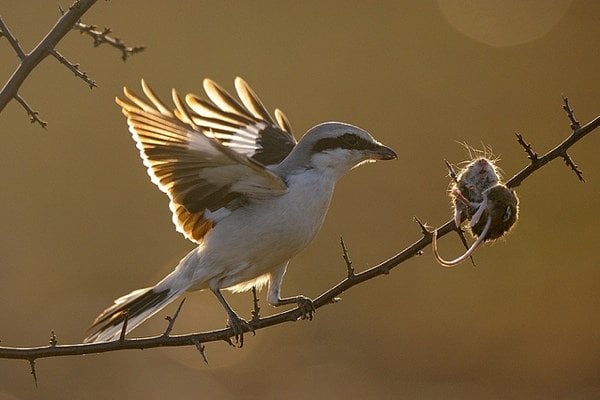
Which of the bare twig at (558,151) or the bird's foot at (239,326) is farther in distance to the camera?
the bird's foot at (239,326)

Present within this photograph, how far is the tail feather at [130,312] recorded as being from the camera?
454 centimetres

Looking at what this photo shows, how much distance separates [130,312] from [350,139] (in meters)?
1.20

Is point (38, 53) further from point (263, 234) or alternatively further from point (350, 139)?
point (350, 139)

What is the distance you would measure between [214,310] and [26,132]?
4.26 metres

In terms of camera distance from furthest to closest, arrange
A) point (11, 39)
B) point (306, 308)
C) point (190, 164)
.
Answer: point (190, 164), point (306, 308), point (11, 39)

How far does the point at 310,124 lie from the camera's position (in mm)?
12695

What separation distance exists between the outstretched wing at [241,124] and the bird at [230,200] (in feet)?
2.46

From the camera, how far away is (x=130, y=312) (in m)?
4.64

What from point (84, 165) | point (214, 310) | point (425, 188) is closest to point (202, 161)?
point (214, 310)

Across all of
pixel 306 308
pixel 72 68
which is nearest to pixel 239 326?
pixel 306 308

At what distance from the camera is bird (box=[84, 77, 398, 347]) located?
13.9 ft

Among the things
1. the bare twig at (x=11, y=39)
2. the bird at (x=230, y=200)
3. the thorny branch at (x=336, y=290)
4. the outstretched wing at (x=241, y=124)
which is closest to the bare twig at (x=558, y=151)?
the thorny branch at (x=336, y=290)

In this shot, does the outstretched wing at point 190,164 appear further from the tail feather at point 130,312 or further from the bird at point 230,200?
the tail feather at point 130,312

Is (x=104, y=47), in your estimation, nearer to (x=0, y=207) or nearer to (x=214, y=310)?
(x=0, y=207)
